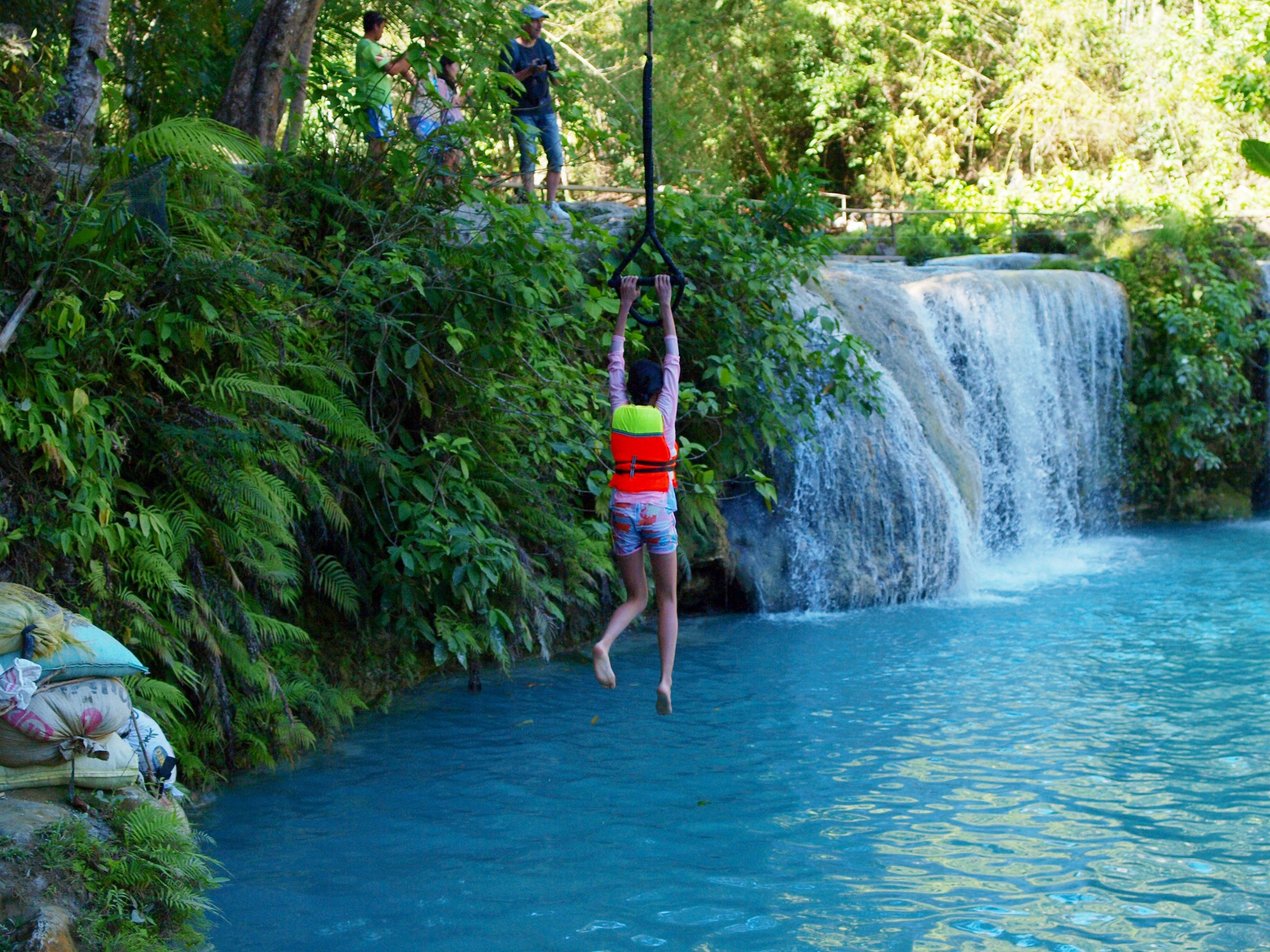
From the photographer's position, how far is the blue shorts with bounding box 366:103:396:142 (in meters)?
8.43

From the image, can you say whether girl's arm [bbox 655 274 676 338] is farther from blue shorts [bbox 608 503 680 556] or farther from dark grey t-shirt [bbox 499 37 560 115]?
dark grey t-shirt [bbox 499 37 560 115]

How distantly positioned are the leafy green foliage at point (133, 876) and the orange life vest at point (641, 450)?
2.68 meters

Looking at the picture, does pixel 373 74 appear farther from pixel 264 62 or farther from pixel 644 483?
pixel 644 483

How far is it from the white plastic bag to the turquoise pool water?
1252 mm

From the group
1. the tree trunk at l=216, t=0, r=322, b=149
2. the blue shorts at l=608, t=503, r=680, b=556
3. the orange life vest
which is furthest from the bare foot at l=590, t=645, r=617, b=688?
the tree trunk at l=216, t=0, r=322, b=149

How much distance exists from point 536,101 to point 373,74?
2105mm

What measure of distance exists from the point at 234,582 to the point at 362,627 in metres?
1.62

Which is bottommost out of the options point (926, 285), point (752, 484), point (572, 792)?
point (572, 792)

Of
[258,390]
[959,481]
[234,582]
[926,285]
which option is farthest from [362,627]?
[926,285]

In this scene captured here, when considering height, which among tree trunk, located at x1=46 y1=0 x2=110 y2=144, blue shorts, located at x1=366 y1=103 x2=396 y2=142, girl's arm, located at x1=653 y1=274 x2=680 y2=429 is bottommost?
girl's arm, located at x1=653 y1=274 x2=680 y2=429

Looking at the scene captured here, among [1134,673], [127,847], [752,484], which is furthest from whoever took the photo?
[752,484]

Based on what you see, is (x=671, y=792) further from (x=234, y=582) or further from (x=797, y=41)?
(x=797, y=41)

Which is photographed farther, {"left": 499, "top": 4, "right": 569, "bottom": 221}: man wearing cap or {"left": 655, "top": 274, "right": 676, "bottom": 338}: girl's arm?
{"left": 499, "top": 4, "right": 569, "bottom": 221}: man wearing cap

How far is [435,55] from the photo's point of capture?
26.7ft
